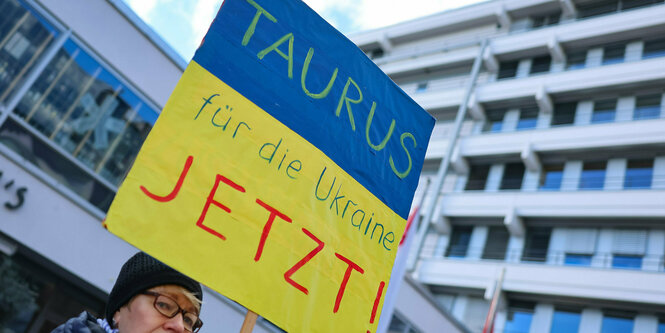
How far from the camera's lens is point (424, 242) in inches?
958

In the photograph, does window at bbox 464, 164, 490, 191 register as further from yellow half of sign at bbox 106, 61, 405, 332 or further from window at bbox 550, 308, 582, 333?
yellow half of sign at bbox 106, 61, 405, 332

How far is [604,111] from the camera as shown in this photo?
75.7ft

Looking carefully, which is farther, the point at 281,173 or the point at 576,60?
the point at 576,60

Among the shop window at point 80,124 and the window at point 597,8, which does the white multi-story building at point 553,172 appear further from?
the shop window at point 80,124

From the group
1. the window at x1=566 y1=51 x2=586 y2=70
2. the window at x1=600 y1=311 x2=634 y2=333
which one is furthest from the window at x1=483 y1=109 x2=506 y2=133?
the window at x1=600 y1=311 x2=634 y2=333

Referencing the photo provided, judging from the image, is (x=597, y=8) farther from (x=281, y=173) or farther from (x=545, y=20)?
(x=281, y=173)

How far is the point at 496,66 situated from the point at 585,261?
436 inches

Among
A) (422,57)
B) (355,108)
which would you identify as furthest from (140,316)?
(422,57)

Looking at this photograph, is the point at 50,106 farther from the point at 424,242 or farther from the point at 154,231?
the point at 424,242

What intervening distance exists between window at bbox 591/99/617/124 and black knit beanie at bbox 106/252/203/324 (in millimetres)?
23444

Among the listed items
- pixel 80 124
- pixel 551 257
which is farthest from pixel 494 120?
pixel 80 124

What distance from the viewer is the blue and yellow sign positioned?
2.46m

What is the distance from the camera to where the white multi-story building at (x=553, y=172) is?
63.8ft

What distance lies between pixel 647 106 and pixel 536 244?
6926mm
